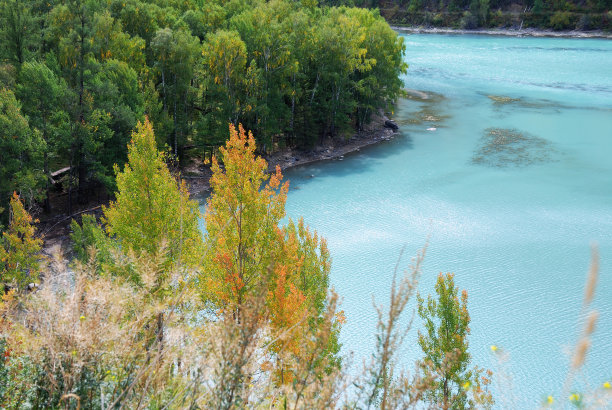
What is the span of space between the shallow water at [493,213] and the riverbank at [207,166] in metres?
1.47

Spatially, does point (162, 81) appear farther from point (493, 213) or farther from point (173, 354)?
point (173, 354)

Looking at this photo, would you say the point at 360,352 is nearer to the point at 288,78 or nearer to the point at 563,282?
the point at 563,282

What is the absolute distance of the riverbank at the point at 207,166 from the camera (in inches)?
1125

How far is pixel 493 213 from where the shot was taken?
3362cm

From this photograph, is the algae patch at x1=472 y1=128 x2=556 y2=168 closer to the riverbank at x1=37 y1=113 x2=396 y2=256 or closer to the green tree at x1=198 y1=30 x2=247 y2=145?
the riverbank at x1=37 y1=113 x2=396 y2=256

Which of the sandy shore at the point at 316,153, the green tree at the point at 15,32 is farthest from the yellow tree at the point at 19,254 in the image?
the sandy shore at the point at 316,153

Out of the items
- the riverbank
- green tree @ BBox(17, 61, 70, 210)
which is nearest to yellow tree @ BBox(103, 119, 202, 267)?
the riverbank

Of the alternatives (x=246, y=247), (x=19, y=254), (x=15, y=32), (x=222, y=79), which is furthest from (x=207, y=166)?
(x=246, y=247)

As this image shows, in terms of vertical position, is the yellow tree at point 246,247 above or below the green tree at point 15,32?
below

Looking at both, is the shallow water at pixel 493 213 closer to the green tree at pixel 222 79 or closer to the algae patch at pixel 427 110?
the algae patch at pixel 427 110

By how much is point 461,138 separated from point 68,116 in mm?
31733

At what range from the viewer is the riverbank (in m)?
28.6

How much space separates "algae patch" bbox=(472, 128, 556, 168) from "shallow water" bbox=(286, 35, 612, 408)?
10 cm

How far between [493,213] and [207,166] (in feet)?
65.8
